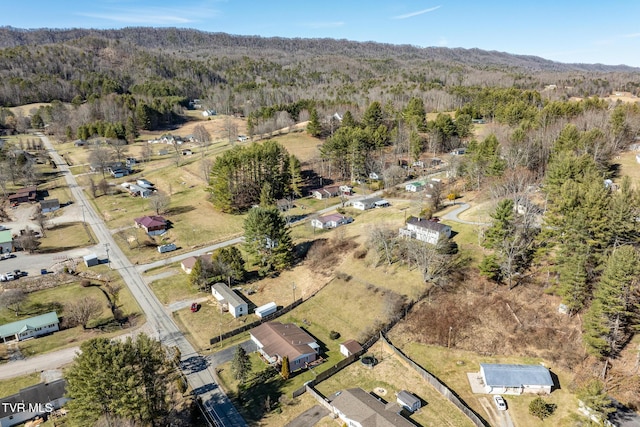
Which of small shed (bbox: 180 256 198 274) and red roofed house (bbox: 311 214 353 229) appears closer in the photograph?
small shed (bbox: 180 256 198 274)

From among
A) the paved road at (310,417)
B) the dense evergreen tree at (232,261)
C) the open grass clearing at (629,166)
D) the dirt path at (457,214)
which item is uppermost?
the open grass clearing at (629,166)

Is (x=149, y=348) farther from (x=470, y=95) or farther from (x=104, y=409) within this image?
(x=470, y=95)

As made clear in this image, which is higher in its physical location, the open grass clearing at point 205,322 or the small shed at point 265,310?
the small shed at point 265,310

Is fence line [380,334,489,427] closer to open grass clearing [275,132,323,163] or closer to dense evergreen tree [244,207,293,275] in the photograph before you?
dense evergreen tree [244,207,293,275]

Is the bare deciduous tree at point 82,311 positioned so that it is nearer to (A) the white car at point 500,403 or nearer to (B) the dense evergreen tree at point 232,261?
(B) the dense evergreen tree at point 232,261

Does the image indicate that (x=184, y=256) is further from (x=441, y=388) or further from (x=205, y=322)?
(x=441, y=388)

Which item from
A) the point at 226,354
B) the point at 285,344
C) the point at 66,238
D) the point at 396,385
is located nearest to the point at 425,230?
the point at 396,385

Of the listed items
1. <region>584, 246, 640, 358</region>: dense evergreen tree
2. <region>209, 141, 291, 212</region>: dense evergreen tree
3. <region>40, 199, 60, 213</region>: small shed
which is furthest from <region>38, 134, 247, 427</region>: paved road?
<region>584, 246, 640, 358</region>: dense evergreen tree

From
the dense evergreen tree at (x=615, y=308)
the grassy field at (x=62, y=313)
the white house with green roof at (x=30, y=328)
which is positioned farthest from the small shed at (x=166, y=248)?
the dense evergreen tree at (x=615, y=308)
